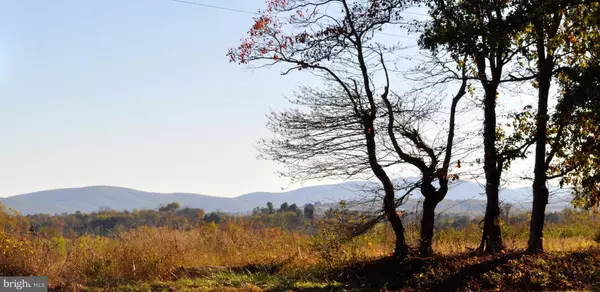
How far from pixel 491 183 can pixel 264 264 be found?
209 inches

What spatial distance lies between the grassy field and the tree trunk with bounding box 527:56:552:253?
0.56 meters

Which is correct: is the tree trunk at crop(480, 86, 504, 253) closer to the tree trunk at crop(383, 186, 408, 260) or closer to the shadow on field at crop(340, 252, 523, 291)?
the shadow on field at crop(340, 252, 523, 291)

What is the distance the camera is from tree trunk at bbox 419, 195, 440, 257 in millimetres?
12508

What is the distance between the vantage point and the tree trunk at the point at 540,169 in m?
12.1

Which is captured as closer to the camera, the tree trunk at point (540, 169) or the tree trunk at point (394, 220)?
the tree trunk at point (540, 169)

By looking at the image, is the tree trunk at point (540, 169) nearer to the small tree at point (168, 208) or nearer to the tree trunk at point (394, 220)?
the tree trunk at point (394, 220)

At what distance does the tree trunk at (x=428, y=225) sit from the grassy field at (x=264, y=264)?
24 cm

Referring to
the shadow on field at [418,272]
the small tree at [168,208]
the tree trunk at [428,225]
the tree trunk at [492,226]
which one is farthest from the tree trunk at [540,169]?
the small tree at [168,208]

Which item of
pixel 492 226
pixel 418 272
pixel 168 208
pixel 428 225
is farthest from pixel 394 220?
pixel 168 208

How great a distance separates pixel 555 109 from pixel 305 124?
4.89 metres

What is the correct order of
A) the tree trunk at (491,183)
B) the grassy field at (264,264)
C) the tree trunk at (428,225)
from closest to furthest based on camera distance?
the grassy field at (264,264) → the tree trunk at (428,225) → the tree trunk at (491,183)

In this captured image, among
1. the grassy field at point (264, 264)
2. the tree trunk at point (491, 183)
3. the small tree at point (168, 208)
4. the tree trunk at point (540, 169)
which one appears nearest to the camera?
the grassy field at point (264, 264)

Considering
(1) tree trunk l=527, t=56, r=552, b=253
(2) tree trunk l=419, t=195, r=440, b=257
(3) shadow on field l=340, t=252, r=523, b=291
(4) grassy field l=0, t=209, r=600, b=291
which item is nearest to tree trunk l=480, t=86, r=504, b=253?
(4) grassy field l=0, t=209, r=600, b=291

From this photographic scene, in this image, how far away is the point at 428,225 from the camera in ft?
41.5
